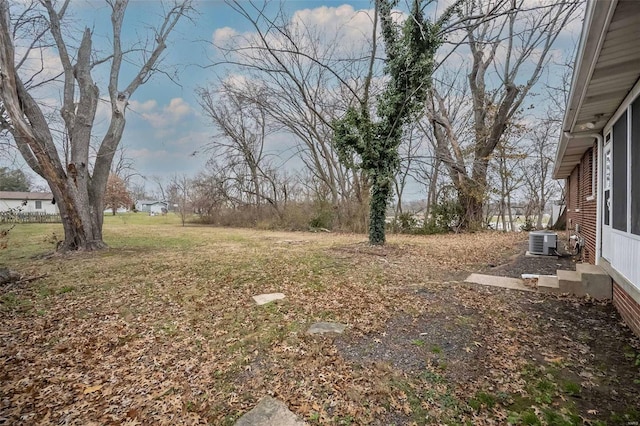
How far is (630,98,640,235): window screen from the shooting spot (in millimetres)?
3186

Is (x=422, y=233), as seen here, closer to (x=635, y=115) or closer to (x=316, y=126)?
(x=316, y=126)

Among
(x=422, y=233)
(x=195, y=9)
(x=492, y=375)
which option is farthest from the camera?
(x=422, y=233)

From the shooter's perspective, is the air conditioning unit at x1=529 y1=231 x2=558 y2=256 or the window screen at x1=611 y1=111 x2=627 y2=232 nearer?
the window screen at x1=611 y1=111 x2=627 y2=232

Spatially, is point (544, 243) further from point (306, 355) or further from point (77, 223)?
point (77, 223)

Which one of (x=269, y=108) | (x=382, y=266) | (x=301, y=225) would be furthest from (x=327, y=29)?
(x=382, y=266)

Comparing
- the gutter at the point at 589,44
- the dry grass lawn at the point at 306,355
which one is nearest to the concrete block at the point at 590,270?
the dry grass lawn at the point at 306,355

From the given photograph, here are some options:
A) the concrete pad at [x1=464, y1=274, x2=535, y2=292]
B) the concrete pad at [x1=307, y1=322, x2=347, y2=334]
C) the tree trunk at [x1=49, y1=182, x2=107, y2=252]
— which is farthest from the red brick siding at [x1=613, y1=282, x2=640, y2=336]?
the tree trunk at [x1=49, y1=182, x2=107, y2=252]

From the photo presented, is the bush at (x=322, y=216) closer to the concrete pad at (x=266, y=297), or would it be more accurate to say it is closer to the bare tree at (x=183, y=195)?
the concrete pad at (x=266, y=297)

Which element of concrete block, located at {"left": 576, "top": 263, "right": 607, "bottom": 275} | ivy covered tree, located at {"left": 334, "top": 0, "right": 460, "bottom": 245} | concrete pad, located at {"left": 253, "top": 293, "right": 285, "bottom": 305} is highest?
ivy covered tree, located at {"left": 334, "top": 0, "right": 460, "bottom": 245}

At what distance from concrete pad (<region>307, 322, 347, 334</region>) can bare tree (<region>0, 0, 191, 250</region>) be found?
7791 mm

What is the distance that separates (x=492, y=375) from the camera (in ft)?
8.55

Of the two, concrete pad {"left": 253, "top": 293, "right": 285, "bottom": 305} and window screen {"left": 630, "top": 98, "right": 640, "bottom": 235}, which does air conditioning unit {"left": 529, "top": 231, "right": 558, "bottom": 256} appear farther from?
concrete pad {"left": 253, "top": 293, "right": 285, "bottom": 305}

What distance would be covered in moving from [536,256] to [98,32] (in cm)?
1354

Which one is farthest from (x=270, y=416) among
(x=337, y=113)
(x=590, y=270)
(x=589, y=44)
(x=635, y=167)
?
(x=337, y=113)
